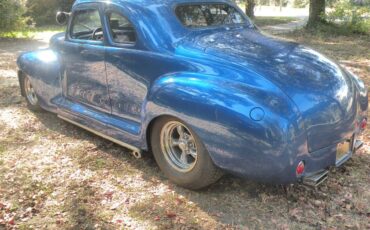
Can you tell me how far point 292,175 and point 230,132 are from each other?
568 mm

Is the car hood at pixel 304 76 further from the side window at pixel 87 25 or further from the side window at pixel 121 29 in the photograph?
the side window at pixel 87 25

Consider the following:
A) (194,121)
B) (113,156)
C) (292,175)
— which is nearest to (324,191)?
(292,175)

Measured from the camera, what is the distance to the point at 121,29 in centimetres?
426

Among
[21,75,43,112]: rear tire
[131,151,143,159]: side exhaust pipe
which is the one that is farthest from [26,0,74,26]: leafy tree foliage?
[131,151,143,159]: side exhaust pipe

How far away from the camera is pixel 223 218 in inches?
132

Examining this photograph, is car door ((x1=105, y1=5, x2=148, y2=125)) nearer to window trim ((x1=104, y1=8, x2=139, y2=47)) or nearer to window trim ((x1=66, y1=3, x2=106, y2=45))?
window trim ((x1=104, y1=8, x2=139, y2=47))

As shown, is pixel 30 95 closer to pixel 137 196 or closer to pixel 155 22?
pixel 155 22

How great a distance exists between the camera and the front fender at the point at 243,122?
304cm

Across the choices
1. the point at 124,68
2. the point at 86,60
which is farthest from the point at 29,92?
the point at 124,68

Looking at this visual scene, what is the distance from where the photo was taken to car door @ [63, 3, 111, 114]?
4423 millimetres

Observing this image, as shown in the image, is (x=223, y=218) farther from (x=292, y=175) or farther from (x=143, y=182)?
(x=143, y=182)

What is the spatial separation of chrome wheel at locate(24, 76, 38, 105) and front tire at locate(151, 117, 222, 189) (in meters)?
2.80

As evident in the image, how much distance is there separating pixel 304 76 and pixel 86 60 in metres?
2.35

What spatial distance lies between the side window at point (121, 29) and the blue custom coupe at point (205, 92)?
1 centimetres
